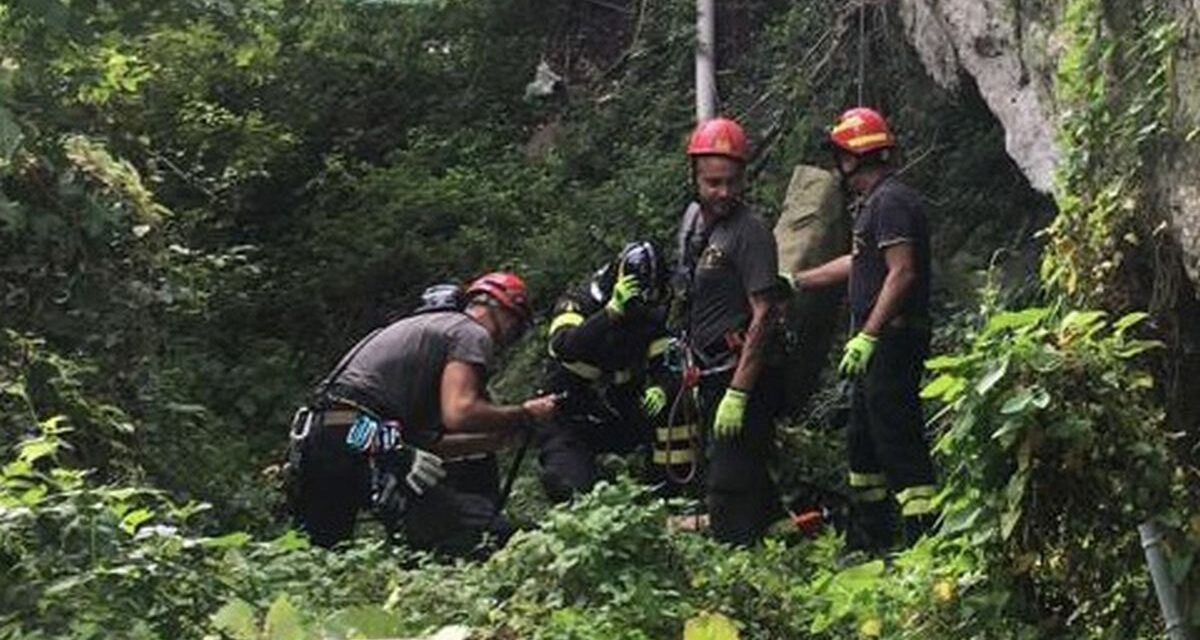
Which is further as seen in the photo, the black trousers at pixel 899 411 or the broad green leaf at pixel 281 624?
the black trousers at pixel 899 411

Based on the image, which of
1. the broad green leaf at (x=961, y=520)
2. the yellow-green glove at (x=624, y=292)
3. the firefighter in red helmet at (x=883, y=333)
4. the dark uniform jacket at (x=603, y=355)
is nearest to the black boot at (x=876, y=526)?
the firefighter in red helmet at (x=883, y=333)

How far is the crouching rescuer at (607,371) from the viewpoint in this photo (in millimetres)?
7680

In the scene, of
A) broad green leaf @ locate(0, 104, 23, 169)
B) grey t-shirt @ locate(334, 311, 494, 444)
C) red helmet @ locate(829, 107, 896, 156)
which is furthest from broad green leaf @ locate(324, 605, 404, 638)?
red helmet @ locate(829, 107, 896, 156)

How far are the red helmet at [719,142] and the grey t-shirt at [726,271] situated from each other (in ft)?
0.90

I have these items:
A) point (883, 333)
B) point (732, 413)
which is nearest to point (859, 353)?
point (883, 333)

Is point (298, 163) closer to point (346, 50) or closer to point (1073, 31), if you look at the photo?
point (346, 50)

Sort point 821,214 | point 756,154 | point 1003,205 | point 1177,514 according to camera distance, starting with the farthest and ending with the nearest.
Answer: point 756,154 → point 1003,205 → point 821,214 → point 1177,514

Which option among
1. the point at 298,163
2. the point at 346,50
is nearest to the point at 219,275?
the point at 298,163

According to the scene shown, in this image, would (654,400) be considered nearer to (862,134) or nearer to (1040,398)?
(862,134)

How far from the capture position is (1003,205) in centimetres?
1091

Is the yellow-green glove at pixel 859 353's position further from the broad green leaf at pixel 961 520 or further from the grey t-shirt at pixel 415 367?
the broad green leaf at pixel 961 520

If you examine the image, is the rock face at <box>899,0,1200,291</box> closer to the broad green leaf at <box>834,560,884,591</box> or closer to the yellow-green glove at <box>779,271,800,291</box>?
the yellow-green glove at <box>779,271,800,291</box>

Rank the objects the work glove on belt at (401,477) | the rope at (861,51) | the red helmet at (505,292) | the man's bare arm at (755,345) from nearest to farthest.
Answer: the work glove on belt at (401,477) → the man's bare arm at (755,345) → the red helmet at (505,292) → the rope at (861,51)

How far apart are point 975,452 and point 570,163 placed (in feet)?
33.2
